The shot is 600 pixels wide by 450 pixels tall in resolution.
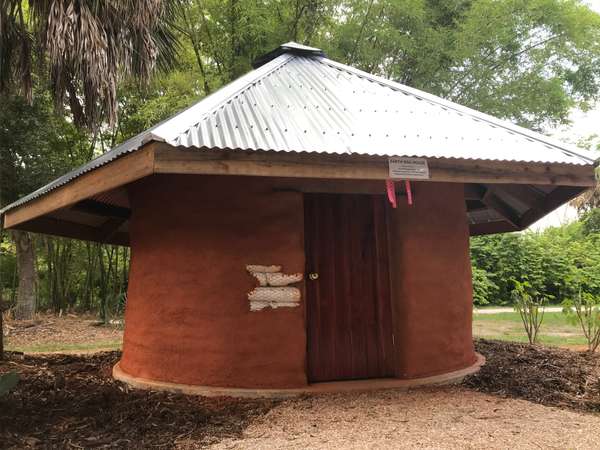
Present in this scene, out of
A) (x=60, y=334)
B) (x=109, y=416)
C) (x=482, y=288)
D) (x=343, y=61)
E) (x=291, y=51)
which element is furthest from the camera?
(x=482, y=288)

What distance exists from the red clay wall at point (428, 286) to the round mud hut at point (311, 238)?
0.05 feet

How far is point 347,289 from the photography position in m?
5.41

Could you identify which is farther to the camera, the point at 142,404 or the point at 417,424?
the point at 142,404

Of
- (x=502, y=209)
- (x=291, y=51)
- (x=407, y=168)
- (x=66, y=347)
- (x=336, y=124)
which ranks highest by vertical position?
(x=291, y=51)

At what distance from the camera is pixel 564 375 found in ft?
18.5

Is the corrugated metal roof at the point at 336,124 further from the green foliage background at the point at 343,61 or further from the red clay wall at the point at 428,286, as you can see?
the green foliage background at the point at 343,61

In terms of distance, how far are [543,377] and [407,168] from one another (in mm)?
3056

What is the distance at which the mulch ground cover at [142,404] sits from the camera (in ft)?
12.2

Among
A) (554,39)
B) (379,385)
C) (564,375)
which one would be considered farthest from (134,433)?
(554,39)

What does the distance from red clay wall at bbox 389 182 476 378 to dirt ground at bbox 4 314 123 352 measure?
6043 mm

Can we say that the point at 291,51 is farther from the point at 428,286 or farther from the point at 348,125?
the point at 428,286

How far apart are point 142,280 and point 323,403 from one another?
94.7 inches

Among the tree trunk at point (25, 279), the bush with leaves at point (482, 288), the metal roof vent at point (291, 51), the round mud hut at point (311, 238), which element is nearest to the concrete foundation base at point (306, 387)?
the round mud hut at point (311, 238)

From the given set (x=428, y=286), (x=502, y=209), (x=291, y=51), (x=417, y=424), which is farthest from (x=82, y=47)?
(x=502, y=209)
